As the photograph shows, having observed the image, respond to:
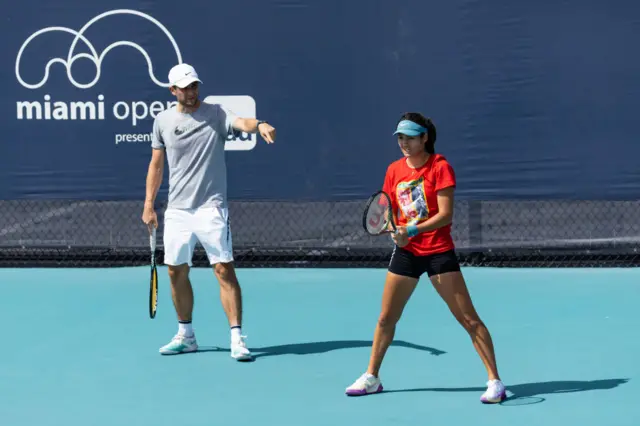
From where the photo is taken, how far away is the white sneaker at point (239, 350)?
653 cm

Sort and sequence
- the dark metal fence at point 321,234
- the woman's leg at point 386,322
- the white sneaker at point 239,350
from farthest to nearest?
the dark metal fence at point 321,234
the white sneaker at point 239,350
the woman's leg at point 386,322

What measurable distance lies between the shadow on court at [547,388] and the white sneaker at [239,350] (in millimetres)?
1044

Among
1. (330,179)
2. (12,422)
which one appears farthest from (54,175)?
(12,422)

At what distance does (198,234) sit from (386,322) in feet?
4.94

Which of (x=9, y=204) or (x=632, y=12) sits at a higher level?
(x=632, y=12)

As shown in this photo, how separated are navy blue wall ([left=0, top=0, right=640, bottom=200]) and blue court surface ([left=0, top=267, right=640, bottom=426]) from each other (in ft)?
2.61

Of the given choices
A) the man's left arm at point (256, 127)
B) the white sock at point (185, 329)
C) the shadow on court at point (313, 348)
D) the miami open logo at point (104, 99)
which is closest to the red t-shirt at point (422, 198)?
the man's left arm at point (256, 127)

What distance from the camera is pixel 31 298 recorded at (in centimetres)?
872

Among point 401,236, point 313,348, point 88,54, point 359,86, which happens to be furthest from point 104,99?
point 401,236

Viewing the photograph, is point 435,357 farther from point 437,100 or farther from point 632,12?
point 632,12

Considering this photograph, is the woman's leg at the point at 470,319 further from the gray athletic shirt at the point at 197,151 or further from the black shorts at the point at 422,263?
the gray athletic shirt at the point at 197,151

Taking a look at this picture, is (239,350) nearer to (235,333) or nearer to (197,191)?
(235,333)

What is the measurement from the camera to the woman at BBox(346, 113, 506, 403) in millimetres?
5480

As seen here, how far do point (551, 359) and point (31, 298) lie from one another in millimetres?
4049
